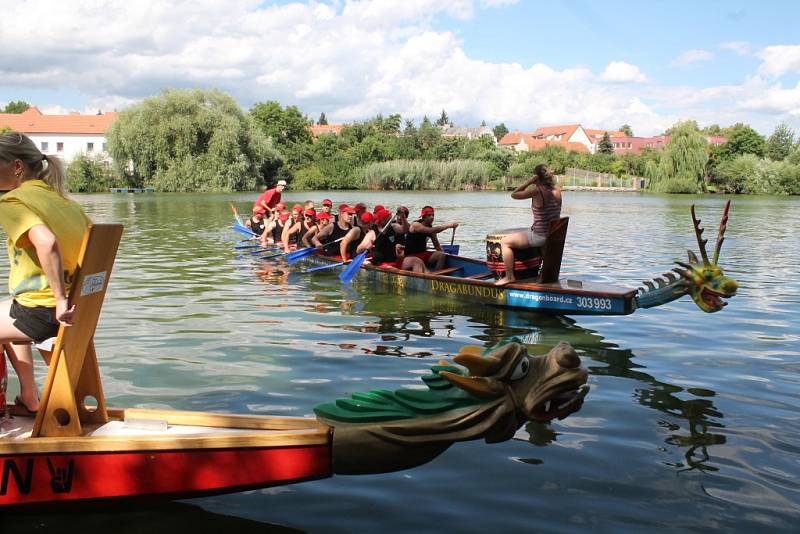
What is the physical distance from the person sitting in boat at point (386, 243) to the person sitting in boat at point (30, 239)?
876cm

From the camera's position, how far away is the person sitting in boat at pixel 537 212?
9.78m

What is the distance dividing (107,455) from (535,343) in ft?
20.0

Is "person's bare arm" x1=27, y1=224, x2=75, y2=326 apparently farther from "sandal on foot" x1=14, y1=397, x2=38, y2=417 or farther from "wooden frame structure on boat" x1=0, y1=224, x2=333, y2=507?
"sandal on foot" x1=14, y1=397, x2=38, y2=417

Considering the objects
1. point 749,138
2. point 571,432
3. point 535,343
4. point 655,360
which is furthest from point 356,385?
point 749,138

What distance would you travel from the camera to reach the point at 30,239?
3547 millimetres

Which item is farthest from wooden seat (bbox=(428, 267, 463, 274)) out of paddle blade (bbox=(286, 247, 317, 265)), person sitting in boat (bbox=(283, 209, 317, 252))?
person sitting in boat (bbox=(283, 209, 317, 252))

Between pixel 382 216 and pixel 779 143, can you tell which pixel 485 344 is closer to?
pixel 382 216

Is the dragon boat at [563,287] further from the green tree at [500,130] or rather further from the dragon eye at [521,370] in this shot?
the green tree at [500,130]

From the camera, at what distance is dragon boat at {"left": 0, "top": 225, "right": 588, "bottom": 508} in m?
3.48

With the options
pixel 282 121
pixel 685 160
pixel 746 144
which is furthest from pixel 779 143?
pixel 282 121

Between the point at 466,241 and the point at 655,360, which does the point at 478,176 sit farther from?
the point at 655,360

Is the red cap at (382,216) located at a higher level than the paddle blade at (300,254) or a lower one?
higher

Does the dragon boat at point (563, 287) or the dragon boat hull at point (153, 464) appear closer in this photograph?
the dragon boat hull at point (153, 464)

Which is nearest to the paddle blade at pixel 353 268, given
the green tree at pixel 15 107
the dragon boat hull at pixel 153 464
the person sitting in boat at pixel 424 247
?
the person sitting in boat at pixel 424 247
